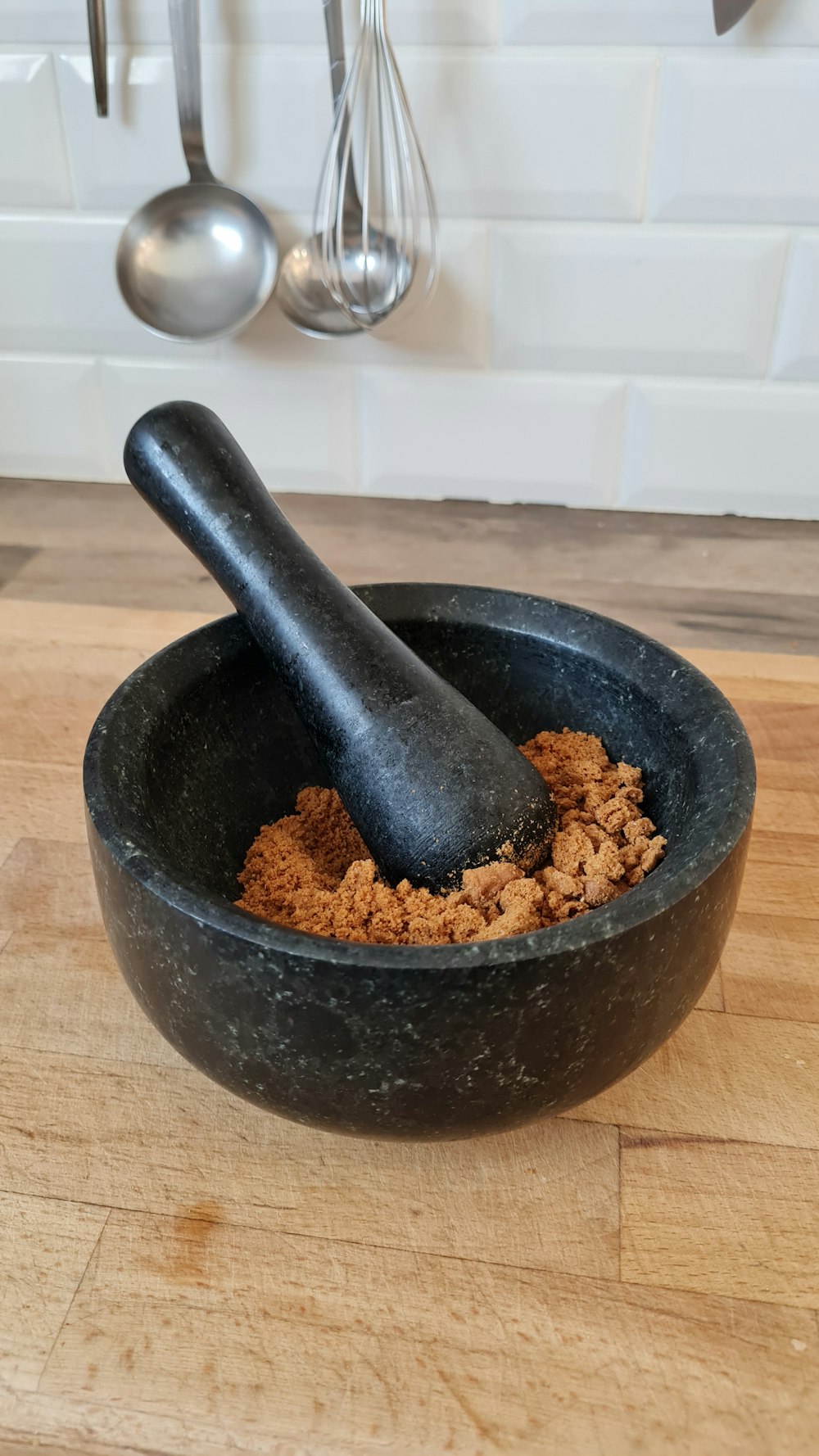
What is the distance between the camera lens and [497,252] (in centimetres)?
121

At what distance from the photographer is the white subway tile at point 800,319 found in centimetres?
117

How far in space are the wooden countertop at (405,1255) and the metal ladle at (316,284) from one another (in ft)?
2.60

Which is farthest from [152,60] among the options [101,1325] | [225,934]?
[101,1325]

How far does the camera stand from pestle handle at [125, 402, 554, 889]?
1.93 feet

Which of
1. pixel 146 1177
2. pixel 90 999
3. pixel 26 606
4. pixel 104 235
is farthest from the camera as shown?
pixel 104 235

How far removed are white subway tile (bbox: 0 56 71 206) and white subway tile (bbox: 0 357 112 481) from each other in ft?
0.59

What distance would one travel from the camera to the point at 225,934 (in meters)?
0.46

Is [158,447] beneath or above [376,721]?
above

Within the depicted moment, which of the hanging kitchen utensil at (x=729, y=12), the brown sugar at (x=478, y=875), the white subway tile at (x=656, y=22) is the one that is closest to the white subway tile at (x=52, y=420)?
the white subway tile at (x=656, y=22)

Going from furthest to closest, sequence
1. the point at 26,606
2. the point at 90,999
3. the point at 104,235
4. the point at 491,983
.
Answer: the point at 104,235 → the point at 26,606 → the point at 90,999 → the point at 491,983

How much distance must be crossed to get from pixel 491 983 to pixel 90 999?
319mm

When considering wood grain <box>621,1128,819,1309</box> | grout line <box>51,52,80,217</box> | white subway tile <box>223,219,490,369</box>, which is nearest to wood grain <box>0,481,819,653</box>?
white subway tile <box>223,219,490,369</box>

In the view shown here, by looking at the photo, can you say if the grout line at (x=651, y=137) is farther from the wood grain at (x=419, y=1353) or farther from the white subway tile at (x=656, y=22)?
the wood grain at (x=419, y=1353)

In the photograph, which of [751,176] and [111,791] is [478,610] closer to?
[111,791]
